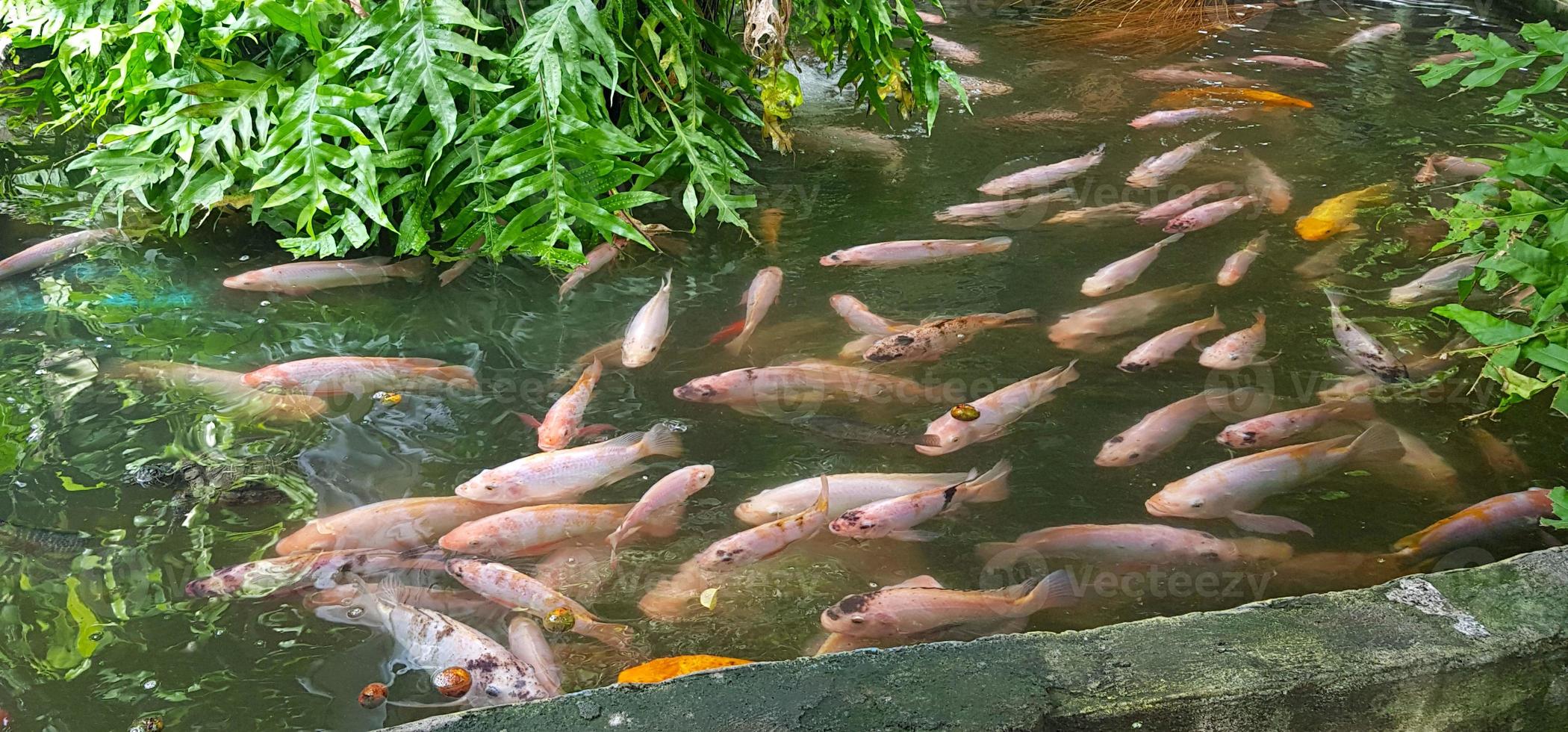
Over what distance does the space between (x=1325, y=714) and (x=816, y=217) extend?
368 cm

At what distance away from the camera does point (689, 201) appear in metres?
4.88

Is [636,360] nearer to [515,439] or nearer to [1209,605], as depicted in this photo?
[515,439]

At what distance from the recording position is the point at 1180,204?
5.21m

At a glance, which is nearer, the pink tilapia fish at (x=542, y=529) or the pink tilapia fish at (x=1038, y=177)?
the pink tilapia fish at (x=542, y=529)

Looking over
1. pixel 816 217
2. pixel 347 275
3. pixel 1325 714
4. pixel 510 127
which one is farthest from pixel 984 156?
pixel 1325 714

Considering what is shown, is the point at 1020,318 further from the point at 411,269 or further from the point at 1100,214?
the point at 411,269

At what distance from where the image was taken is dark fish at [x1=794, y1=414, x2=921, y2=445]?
362cm

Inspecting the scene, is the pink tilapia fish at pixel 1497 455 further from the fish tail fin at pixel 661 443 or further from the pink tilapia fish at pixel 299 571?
the pink tilapia fish at pixel 299 571

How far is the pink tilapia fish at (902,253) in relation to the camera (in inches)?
190

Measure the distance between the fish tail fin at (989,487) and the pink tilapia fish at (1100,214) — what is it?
215 cm

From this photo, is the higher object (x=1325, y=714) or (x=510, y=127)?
(x=510, y=127)

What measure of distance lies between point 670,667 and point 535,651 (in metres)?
0.37

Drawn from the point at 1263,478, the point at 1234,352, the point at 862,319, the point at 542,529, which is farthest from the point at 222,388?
the point at 1234,352

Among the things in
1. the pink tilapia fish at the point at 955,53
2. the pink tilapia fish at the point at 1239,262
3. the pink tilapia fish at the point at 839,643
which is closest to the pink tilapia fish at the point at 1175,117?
the pink tilapia fish at the point at 955,53
